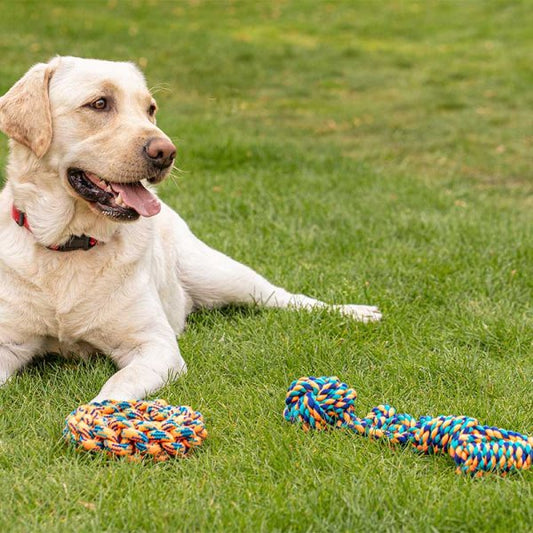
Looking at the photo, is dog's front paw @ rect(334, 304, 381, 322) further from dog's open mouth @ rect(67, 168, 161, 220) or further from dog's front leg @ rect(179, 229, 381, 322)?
dog's open mouth @ rect(67, 168, 161, 220)

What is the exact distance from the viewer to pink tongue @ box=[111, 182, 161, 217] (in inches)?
146

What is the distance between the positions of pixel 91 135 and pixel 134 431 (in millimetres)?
1390

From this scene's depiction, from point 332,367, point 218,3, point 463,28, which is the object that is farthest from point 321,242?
point 218,3

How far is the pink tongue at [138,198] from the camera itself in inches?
146

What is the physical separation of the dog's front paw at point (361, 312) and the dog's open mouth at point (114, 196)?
1.28m

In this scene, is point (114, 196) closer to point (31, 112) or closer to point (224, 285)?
point (31, 112)

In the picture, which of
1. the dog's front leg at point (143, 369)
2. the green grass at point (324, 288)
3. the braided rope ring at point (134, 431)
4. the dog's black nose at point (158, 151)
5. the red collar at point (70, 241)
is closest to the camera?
the green grass at point (324, 288)

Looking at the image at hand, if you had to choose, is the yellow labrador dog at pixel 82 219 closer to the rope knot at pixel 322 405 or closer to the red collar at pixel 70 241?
the red collar at pixel 70 241

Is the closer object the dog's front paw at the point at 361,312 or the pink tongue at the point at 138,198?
the pink tongue at the point at 138,198

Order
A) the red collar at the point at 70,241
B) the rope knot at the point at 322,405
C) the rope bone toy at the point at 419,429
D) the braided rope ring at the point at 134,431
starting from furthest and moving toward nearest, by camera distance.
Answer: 1. the red collar at the point at 70,241
2. the rope knot at the point at 322,405
3. the braided rope ring at the point at 134,431
4. the rope bone toy at the point at 419,429

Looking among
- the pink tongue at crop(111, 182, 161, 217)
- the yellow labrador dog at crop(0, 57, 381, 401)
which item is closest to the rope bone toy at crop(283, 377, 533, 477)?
the yellow labrador dog at crop(0, 57, 381, 401)

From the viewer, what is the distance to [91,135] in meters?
3.72

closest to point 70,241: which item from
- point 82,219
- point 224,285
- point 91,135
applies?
point 82,219

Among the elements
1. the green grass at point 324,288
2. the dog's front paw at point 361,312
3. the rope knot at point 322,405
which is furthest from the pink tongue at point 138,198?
the dog's front paw at point 361,312
